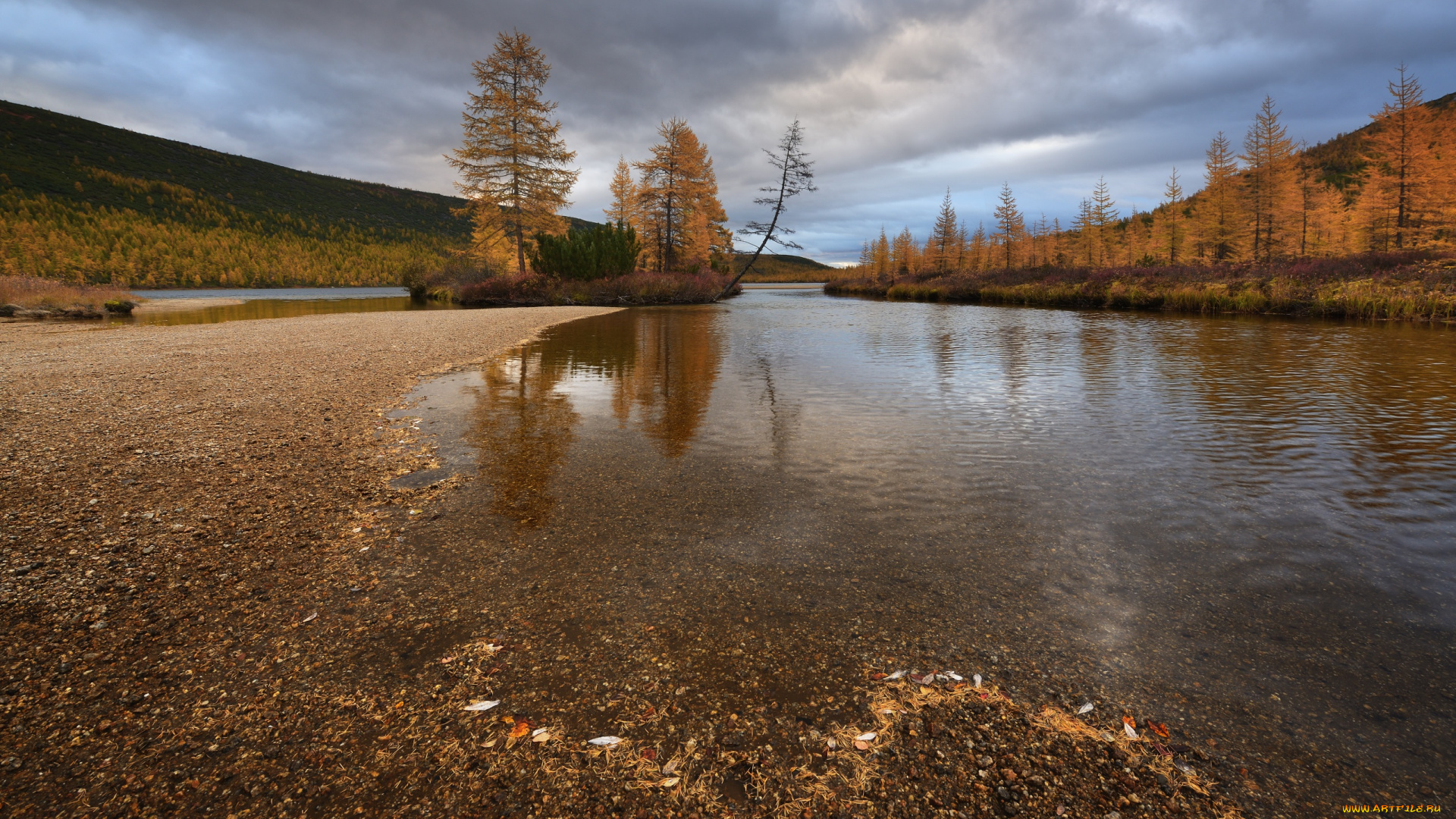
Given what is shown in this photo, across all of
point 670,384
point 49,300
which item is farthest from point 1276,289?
point 49,300

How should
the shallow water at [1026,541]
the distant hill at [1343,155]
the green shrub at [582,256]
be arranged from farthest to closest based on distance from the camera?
1. the distant hill at [1343,155]
2. the green shrub at [582,256]
3. the shallow water at [1026,541]

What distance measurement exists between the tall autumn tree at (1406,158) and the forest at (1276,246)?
6cm

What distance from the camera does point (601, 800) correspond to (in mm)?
1846

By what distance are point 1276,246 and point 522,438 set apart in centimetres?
5924

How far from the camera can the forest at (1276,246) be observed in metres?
20.7

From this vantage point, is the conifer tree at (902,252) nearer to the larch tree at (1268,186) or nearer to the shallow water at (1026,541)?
the larch tree at (1268,186)

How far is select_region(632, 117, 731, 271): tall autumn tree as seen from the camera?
137 feet

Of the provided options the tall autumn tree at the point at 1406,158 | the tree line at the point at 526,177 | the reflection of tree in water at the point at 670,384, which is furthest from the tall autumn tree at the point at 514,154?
the tall autumn tree at the point at 1406,158

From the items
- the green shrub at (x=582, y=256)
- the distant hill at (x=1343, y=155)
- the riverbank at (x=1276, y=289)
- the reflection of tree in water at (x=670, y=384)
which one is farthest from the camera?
the distant hill at (x=1343, y=155)

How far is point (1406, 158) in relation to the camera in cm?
3484

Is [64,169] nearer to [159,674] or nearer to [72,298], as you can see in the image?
[72,298]

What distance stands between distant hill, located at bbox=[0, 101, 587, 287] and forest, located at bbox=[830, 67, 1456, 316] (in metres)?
40.8

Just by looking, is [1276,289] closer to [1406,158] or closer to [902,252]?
[1406,158]

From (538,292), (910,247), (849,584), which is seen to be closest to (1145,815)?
(849,584)
